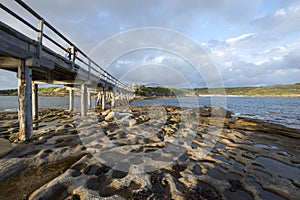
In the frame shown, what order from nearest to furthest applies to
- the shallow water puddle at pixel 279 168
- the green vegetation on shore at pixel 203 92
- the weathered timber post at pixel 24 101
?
the shallow water puddle at pixel 279 168 < the weathered timber post at pixel 24 101 < the green vegetation on shore at pixel 203 92

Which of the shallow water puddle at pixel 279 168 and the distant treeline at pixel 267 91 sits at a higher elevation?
the distant treeline at pixel 267 91

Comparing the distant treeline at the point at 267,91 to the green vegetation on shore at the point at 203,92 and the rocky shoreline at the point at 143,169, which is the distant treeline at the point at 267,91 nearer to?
the green vegetation on shore at the point at 203,92

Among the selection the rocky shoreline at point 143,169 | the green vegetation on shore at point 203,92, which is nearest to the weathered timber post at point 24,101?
the rocky shoreline at point 143,169

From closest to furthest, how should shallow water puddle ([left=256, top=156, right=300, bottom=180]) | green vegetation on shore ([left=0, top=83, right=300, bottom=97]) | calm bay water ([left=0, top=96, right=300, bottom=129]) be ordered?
shallow water puddle ([left=256, top=156, right=300, bottom=180]) → calm bay water ([left=0, top=96, right=300, bottom=129]) → green vegetation on shore ([left=0, top=83, right=300, bottom=97])

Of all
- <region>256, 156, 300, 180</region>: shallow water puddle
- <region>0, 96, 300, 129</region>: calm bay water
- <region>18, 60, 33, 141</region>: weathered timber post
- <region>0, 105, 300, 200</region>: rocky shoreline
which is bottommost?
<region>0, 96, 300, 129</region>: calm bay water

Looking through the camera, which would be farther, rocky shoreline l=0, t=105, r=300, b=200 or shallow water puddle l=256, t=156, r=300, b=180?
shallow water puddle l=256, t=156, r=300, b=180

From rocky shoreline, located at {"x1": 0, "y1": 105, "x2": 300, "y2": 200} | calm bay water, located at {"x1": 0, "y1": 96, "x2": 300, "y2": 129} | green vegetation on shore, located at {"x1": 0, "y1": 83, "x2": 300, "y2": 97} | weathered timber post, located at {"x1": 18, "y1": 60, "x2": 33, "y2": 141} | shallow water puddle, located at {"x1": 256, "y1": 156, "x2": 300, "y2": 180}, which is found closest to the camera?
rocky shoreline, located at {"x1": 0, "y1": 105, "x2": 300, "y2": 200}

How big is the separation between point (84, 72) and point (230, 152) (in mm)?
13150

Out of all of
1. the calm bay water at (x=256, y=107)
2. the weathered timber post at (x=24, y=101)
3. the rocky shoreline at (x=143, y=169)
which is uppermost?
the weathered timber post at (x=24, y=101)

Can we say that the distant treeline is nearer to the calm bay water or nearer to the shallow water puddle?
the calm bay water

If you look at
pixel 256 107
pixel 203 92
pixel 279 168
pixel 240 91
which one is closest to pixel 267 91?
pixel 240 91

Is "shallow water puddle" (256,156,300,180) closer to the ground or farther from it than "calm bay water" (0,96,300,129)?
Answer: farther from it

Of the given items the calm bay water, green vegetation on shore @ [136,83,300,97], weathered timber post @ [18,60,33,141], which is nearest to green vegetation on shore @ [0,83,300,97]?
green vegetation on shore @ [136,83,300,97]

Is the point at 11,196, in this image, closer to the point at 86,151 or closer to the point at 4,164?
the point at 4,164
